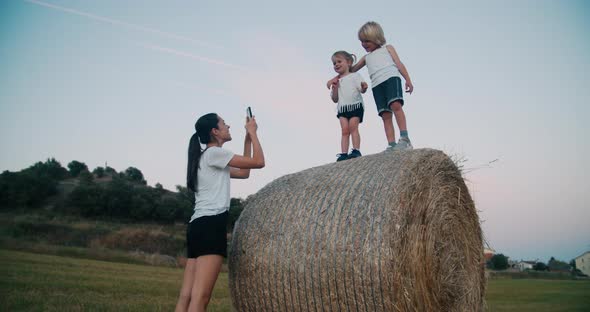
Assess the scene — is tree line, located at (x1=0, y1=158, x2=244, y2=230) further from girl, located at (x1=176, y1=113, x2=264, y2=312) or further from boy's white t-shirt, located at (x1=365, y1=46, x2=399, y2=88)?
girl, located at (x1=176, y1=113, x2=264, y2=312)

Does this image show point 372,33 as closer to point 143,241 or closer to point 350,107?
point 350,107

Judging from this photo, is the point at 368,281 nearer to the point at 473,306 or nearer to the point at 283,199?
the point at 283,199

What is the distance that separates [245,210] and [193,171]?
0.87 meters

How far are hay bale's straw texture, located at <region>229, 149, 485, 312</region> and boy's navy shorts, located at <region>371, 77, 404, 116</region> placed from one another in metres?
1.24

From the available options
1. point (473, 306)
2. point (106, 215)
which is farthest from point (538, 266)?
point (473, 306)

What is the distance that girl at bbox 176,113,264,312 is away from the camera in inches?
152

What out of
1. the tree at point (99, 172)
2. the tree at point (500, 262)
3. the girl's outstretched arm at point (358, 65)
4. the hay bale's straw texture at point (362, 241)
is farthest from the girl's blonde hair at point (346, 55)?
the tree at point (500, 262)

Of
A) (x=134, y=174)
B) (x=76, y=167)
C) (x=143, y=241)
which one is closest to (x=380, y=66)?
(x=143, y=241)

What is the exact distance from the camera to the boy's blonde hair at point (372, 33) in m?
6.06

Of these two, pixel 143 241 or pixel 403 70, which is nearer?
pixel 403 70

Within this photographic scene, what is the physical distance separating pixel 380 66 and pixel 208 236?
10.6ft

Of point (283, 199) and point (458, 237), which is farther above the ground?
point (283, 199)

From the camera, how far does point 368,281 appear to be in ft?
11.8

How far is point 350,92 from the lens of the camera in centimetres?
631
